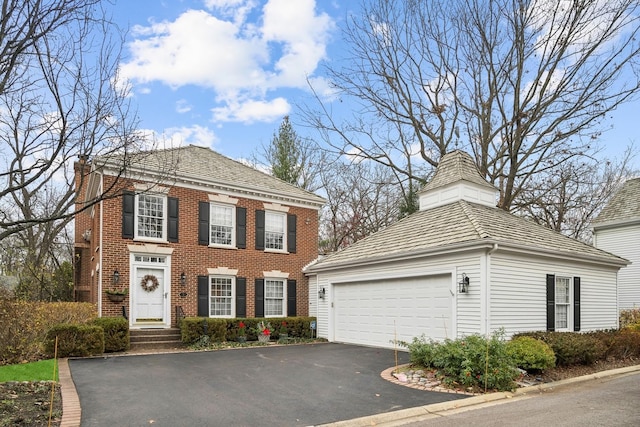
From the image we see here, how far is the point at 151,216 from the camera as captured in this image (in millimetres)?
16359

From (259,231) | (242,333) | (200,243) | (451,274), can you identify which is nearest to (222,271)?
(200,243)

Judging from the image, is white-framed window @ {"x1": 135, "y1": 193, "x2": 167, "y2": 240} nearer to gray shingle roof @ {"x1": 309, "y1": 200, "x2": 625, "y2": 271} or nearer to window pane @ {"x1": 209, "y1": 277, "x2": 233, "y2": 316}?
window pane @ {"x1": 209, "y1": 277, "x2": 233, "y2": 316}

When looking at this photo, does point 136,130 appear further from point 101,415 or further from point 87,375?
point 87,375

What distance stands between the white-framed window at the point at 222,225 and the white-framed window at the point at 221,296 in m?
1.37

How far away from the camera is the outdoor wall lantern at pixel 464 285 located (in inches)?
455

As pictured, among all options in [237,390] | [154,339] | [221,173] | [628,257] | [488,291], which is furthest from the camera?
[628,257]

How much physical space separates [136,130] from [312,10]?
24.7 ft

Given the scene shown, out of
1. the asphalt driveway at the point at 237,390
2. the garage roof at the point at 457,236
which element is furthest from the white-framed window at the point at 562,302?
the asphalt driveway at the point at 237,390

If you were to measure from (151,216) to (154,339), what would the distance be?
4170 millimetres

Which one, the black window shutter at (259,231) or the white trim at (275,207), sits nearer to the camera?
the black window shutter at (259,231)

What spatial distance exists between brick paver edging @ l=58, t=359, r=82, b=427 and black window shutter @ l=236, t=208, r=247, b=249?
878 cm

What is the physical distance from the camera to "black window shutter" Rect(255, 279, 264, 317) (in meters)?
18.3

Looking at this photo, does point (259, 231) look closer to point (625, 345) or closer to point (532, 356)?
point (532, 356)

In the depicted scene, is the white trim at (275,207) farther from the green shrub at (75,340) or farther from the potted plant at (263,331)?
the green shrub at (75,340)
